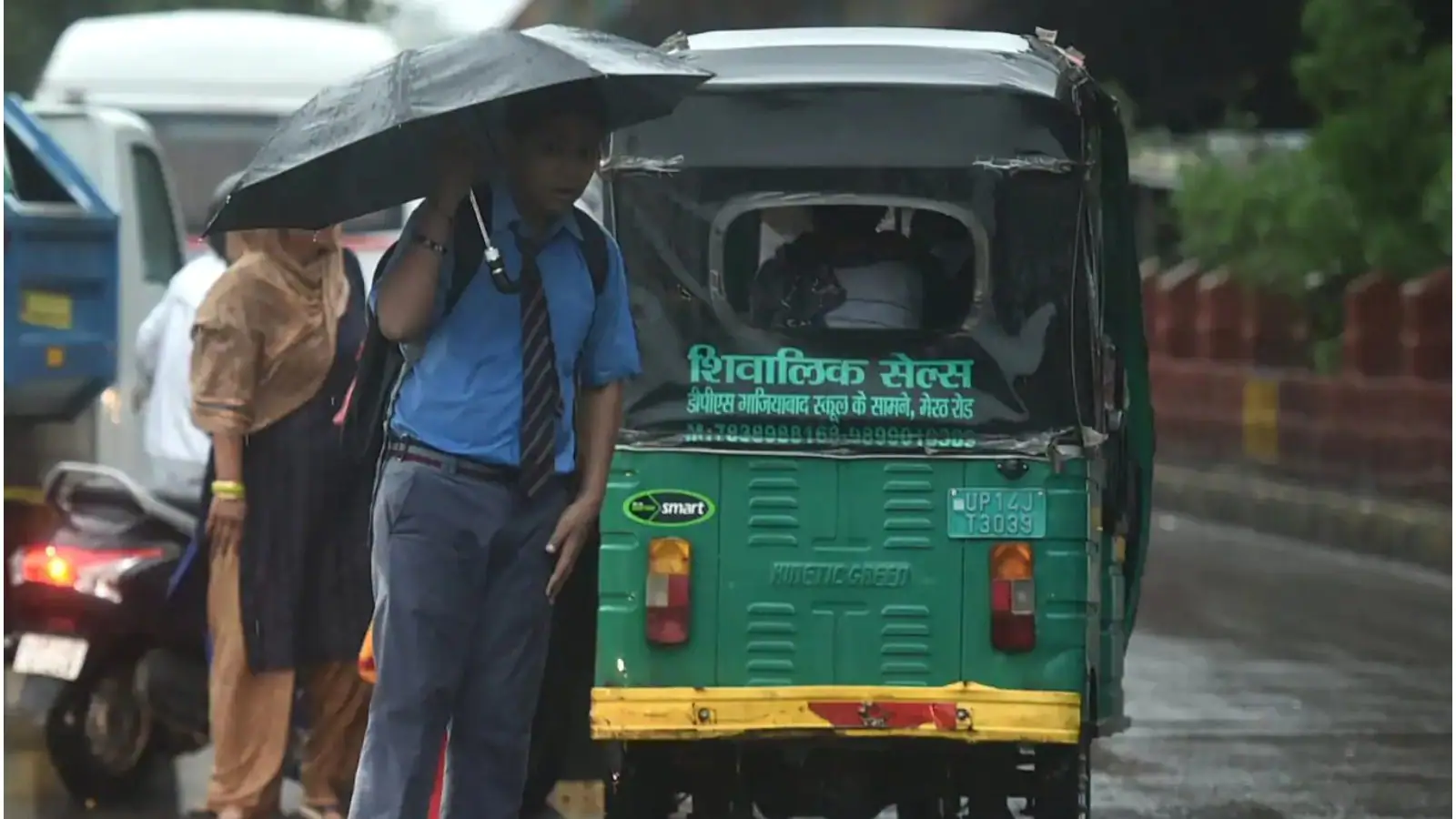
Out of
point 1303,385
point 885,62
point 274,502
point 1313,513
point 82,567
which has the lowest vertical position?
point 1313,513

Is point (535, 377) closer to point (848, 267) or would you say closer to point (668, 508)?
point (668, 508)

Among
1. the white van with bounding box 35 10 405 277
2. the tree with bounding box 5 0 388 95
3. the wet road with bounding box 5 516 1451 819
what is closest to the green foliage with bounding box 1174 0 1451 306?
the wet road with bounding box 5 516 1451 819

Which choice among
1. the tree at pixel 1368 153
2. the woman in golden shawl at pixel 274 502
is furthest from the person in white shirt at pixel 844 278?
the tree at pixel 1368 153

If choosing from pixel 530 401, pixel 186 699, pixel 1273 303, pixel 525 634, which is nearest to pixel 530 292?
pixel 530 401

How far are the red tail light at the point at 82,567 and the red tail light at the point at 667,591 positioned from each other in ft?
6.37

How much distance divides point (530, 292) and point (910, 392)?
1624 millimetres

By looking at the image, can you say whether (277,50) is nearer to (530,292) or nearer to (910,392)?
→ (910,392)

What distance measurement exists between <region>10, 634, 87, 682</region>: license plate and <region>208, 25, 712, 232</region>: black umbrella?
2812mm

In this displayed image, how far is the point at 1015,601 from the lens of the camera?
626cm

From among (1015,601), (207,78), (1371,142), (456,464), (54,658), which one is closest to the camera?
(456,464)

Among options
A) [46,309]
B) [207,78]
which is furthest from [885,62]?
[207,78]

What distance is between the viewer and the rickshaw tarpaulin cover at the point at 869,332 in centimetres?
632

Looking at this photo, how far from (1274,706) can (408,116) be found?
19.4 ft

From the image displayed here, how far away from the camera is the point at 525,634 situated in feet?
16.4
